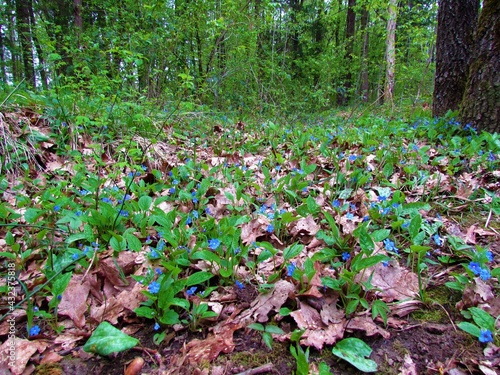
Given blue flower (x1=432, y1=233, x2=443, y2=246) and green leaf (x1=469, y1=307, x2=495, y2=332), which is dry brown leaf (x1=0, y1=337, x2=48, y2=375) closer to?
green leaf (x1=469, y1=307, x2=495, y2=332)

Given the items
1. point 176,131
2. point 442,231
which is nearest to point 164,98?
point 176,131

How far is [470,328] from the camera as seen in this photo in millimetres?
1123

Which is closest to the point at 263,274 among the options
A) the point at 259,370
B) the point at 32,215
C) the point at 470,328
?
the point at 259,370

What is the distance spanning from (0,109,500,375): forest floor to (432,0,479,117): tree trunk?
1.62 metres

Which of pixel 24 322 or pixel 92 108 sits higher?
pixel 92 108

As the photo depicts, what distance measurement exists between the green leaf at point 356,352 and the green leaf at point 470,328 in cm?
37

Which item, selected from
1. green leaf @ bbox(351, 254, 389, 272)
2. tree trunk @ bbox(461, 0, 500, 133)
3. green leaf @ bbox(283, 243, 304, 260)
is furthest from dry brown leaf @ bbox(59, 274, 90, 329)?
tree trunk @ bbox(461, 0, 500, 133)

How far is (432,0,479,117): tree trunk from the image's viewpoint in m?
3.91

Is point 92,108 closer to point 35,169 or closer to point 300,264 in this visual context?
point 35,169

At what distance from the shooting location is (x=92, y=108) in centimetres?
375

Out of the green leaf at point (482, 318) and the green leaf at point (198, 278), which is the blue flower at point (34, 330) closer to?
the green leaf at point (198, 278)

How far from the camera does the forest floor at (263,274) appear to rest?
3.79ft

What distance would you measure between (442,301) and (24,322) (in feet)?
6.44

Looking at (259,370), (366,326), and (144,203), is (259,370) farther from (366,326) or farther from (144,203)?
(144,203)
